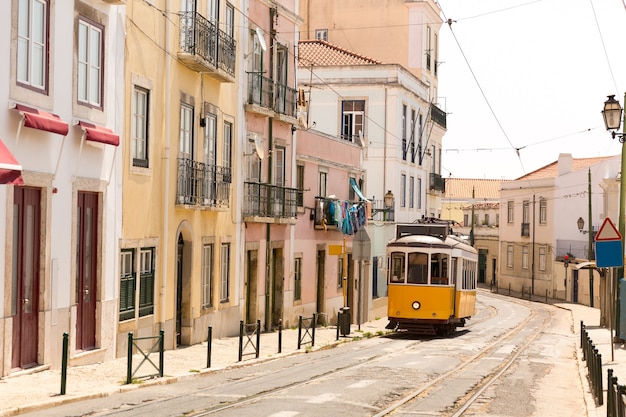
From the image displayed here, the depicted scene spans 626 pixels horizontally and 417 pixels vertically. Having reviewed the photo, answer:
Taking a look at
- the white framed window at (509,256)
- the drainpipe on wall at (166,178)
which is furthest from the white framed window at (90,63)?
the white framed window at (509,256)

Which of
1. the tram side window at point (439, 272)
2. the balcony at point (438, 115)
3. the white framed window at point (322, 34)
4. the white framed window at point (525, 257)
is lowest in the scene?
the white framed window at point (525, 257)

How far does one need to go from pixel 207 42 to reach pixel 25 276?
9270 mm

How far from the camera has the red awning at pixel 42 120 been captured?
48.9 ft

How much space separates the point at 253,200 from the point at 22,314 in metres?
13.1

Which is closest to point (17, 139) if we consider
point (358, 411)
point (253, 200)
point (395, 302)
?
point (358, 411)

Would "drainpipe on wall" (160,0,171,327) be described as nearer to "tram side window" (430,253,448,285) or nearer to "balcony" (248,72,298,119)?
"balcony" (248,72,298,119)

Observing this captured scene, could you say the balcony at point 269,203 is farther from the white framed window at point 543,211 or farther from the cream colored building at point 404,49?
the white framed window at point 543,211

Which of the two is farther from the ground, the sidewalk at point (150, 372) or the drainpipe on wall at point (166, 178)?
the drainpipe on wall at point (166, 178)

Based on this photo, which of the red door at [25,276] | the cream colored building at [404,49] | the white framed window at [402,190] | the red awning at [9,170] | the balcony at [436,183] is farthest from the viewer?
the balcony at [436,183]

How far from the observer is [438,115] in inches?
2192

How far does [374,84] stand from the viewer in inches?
1797

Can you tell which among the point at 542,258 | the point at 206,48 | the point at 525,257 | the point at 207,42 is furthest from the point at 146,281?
the point at 525,257

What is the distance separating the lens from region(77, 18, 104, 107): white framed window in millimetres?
17281

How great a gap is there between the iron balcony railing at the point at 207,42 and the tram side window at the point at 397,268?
7.86 metres
